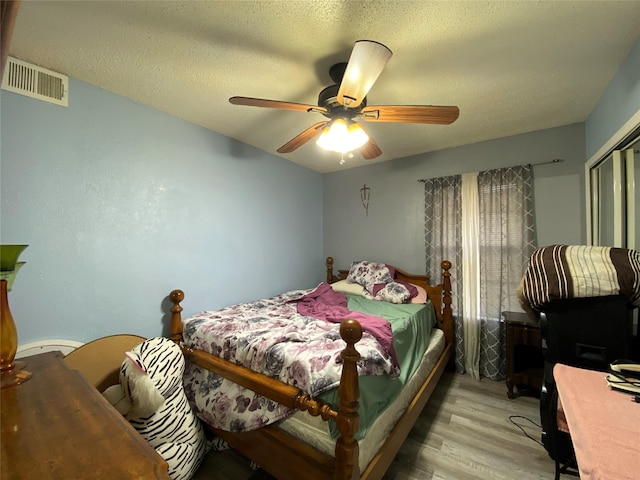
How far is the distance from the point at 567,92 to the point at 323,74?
1776 millimetres

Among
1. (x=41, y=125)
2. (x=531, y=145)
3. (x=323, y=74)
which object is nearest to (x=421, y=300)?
(x=531, y=145)

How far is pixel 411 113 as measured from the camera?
1443 mm

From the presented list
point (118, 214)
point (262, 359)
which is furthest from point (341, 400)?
point (118, 214)

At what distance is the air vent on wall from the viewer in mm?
1432

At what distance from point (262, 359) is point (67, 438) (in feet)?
2.85

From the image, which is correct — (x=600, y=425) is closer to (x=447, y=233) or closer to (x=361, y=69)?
(x=361, y=69)

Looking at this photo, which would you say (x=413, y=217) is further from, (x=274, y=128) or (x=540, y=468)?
(x=540, y=468)

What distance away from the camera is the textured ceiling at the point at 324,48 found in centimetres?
117

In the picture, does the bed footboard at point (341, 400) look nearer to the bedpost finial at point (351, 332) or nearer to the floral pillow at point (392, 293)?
the bedpost finial at point (351, 332)

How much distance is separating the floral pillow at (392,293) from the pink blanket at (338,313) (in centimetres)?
38

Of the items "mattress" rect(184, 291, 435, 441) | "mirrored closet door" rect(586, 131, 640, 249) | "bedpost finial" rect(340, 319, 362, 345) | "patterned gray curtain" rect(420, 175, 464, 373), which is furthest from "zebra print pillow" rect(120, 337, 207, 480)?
"mirrored closet door" rect(586, 131, 640, 249)

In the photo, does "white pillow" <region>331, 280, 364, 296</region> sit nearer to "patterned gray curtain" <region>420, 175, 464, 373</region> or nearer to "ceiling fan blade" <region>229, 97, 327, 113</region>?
"patterned gray curtain" <region>420, 175, 464, 373</region>

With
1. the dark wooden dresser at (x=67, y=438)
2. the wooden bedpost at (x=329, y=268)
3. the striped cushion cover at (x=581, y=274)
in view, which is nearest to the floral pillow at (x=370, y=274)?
the wooden bedpost at (x=329, y=268)

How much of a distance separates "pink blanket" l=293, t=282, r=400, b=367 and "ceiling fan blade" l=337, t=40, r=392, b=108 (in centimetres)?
140
